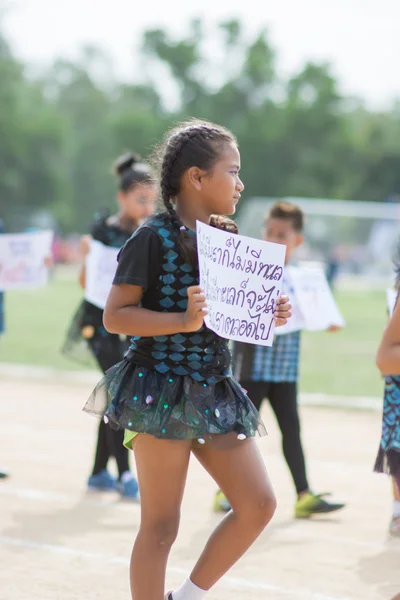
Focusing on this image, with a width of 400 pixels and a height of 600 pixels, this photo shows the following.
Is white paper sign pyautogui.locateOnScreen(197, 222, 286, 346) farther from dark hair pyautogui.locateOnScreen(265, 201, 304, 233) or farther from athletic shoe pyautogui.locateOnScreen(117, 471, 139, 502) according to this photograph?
athletic shoe pyautogui.locateOnScreen(117, 471, 139, 502)

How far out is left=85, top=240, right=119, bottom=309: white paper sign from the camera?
6762mm

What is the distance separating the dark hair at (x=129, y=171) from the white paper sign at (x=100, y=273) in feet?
1.36

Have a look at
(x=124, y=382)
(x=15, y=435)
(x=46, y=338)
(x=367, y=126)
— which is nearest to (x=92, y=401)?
(x=124, y=382)

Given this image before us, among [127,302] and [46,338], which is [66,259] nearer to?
[46,338]

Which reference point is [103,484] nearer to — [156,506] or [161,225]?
[156,506]

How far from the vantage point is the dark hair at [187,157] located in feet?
12.3

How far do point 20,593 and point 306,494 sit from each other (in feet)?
Result: 7.10

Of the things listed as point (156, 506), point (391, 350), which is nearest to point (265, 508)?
point (156, 506)

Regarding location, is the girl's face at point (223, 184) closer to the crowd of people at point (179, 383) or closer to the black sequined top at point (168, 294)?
the crowd of people at point (179, 383)

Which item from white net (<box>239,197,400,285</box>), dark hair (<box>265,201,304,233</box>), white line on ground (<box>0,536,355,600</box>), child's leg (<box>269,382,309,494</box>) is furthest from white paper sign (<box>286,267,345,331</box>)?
white net (<box>239,197,400,285</box>)

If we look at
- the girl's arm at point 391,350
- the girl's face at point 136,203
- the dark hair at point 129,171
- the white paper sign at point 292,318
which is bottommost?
the white paper sign at point 292,318

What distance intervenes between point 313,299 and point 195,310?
3.38m

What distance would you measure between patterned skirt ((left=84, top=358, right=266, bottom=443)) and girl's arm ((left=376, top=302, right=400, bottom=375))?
0.60 metres

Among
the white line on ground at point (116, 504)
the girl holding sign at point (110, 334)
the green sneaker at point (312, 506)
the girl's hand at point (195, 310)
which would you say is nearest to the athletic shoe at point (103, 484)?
the girl holding sign at point (110, 334)
